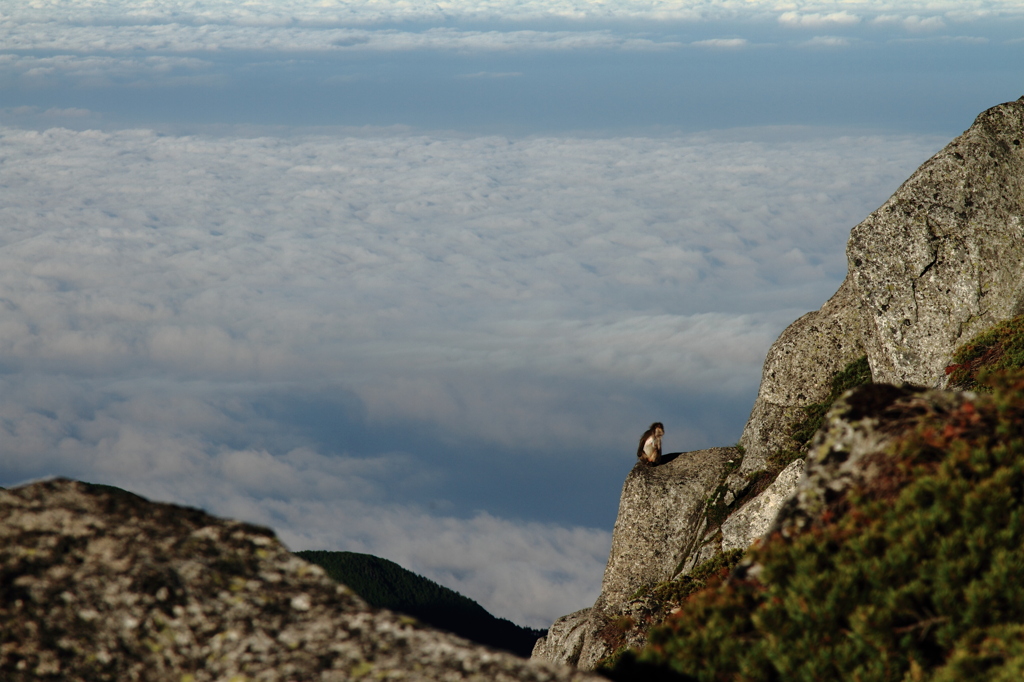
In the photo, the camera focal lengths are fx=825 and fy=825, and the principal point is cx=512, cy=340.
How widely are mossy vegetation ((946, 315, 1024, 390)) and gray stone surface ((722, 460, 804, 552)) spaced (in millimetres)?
5934

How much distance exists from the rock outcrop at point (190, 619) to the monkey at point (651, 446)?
29920mm

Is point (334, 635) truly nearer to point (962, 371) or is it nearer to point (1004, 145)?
point (962, 371)

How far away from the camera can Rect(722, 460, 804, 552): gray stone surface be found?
2803 cm

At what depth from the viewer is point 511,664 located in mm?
8609

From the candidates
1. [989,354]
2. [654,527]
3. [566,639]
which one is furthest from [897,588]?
[566,639]

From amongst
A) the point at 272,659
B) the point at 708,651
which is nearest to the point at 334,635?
the point at 272,659

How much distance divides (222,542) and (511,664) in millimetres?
3817

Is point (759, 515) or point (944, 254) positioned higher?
point (944, 254)

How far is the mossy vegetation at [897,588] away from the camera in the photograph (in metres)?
8.91

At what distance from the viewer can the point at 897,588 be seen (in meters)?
9.36

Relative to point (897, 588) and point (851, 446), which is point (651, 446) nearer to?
point (851, 446)

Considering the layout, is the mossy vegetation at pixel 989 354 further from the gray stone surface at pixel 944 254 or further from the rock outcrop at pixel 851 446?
the rock outcrop at pixel 851 446

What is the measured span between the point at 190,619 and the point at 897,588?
7916 millimetres

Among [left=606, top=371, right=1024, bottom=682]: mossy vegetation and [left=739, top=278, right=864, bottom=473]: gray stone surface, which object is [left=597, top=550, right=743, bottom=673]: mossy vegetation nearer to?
[left=739, top=278, right=864, bottom=473]: gray stone surface
